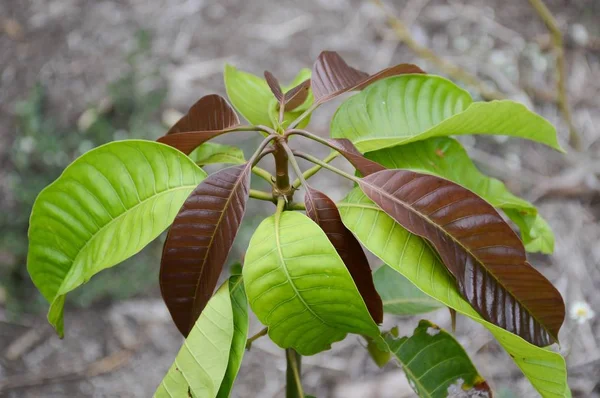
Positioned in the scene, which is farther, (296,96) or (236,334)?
(296,96)

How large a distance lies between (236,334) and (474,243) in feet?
0.93

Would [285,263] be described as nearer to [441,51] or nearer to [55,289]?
[55,289]

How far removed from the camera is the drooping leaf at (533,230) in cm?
83

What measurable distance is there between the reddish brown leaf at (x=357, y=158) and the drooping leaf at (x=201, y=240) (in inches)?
4.4

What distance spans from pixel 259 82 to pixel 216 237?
14.3 inches

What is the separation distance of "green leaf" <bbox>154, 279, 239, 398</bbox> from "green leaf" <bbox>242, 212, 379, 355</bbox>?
0.06m

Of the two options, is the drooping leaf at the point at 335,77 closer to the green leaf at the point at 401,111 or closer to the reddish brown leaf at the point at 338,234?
the green leaf at the point at 401,111

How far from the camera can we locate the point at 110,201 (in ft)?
2.19

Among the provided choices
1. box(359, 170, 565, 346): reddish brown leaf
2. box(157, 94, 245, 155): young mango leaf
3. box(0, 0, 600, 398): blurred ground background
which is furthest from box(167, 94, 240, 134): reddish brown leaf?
box(0, 0, 600, 398): blurred ground background

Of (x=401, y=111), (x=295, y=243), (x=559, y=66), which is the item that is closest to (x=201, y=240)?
(x=295, y=243)

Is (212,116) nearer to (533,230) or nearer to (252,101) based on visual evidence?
(252,101)

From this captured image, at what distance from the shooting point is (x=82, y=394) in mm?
1726

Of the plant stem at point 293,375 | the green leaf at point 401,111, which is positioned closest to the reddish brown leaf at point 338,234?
the green leaf at point 401,111

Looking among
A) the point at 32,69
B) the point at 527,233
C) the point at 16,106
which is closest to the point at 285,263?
the point at 527,233
